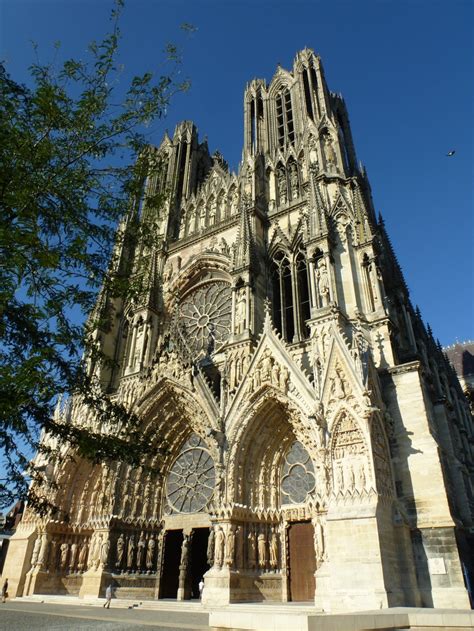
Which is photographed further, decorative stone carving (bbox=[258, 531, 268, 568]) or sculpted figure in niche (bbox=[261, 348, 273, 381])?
sculpted figure in niche (bbox=[261, 348, 273, 381])

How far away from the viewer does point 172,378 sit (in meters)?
16.9

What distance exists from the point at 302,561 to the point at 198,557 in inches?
184

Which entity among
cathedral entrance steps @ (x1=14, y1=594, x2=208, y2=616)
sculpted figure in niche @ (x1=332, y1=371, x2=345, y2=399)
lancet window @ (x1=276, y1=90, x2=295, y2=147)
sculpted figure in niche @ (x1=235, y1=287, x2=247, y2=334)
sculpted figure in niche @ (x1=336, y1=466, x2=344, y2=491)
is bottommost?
cathedral entrance steps @ (x1=14, y1=594, x2=208, y2=616)

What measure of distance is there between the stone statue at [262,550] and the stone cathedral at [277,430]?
40 mm

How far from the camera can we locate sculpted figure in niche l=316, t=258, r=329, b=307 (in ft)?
51.6

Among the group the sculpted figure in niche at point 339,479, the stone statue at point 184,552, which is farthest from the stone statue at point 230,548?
the sculpted figure in niche at point 339,479


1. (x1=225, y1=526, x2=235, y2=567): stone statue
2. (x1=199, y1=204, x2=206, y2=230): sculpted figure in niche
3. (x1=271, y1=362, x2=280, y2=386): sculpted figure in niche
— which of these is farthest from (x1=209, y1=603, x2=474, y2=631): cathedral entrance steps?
(x1=199, y1=204, x2=206, y2=230): sculpted figure in niche

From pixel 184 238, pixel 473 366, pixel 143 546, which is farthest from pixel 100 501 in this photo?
pixel 473 366

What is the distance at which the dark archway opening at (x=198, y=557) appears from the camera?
15695 mm

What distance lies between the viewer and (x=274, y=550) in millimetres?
13539

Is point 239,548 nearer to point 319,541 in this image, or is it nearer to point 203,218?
point 319,541

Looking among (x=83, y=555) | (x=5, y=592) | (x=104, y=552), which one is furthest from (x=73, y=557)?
(x=104, y=552)

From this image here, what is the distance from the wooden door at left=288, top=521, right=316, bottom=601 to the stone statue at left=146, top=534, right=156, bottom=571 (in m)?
5.11

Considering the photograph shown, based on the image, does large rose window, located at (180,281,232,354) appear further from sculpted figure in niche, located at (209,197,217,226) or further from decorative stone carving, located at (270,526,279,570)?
decorative stone carving, located at (270,526,279,570)
